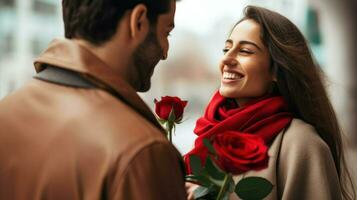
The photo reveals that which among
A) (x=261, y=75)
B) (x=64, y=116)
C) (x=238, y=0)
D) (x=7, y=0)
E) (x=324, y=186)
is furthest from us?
(x=238, y=0)

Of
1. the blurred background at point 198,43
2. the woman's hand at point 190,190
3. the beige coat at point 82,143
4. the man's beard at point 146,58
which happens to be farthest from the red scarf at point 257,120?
the beige coat at point 82,143

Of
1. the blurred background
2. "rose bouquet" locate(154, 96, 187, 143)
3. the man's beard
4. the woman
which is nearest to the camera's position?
the man's beard

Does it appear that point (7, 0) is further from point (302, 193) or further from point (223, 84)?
point (302, 193)

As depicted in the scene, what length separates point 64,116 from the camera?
657 millimetres

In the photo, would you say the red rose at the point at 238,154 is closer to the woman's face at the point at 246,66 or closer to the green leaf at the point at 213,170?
the green leaf at the point at 213,170

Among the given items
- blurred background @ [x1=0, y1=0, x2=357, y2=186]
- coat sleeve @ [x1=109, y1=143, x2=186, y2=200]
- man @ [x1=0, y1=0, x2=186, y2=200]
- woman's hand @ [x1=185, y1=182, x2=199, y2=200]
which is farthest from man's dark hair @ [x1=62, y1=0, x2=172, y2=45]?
blurred background @ [x1=0, y1=0, x2=357, y2=186]

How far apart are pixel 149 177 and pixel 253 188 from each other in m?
0.27

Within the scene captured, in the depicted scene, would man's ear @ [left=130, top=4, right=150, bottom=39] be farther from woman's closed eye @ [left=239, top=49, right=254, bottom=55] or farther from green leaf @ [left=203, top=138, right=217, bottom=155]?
woman's closed eye @ [left=239, top=49, right=254, bottom=55]

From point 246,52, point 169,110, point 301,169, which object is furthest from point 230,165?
point 246,52

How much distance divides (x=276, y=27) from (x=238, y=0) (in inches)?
31.9

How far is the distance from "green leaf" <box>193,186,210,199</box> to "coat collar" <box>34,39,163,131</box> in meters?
0.19

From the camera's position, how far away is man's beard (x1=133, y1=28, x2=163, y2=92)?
73 centimetres

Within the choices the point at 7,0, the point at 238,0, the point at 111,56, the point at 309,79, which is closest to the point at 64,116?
the point at 111,56

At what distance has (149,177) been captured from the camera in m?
0.60
